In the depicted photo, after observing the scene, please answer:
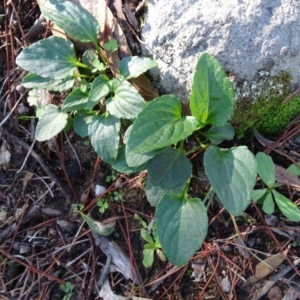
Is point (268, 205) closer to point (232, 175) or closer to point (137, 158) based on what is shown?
point (232, 175)

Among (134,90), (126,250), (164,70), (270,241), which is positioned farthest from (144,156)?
(270,241)

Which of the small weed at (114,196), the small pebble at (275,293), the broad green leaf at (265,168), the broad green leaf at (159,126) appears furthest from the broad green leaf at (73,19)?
the small pebble at (275,293)

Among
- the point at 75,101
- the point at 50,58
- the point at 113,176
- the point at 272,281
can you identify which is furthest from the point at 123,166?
the point at 272,281

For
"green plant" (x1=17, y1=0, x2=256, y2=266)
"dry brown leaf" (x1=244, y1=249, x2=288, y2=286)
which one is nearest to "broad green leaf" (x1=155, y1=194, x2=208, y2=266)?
"green plant" (x1=17, y1=0, x2=256, y2=266)

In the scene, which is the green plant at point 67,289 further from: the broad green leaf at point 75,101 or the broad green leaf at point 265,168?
the broad green leaf at point 265,168

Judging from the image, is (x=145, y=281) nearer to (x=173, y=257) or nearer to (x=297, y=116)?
(x=173, y=257)

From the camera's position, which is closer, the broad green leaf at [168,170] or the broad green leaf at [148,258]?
the broad green leaf at [168,170]

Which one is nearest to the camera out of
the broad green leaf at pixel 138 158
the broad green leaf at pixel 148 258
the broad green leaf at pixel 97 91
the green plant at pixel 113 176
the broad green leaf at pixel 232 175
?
the broad green leaf at pixel 232 175
